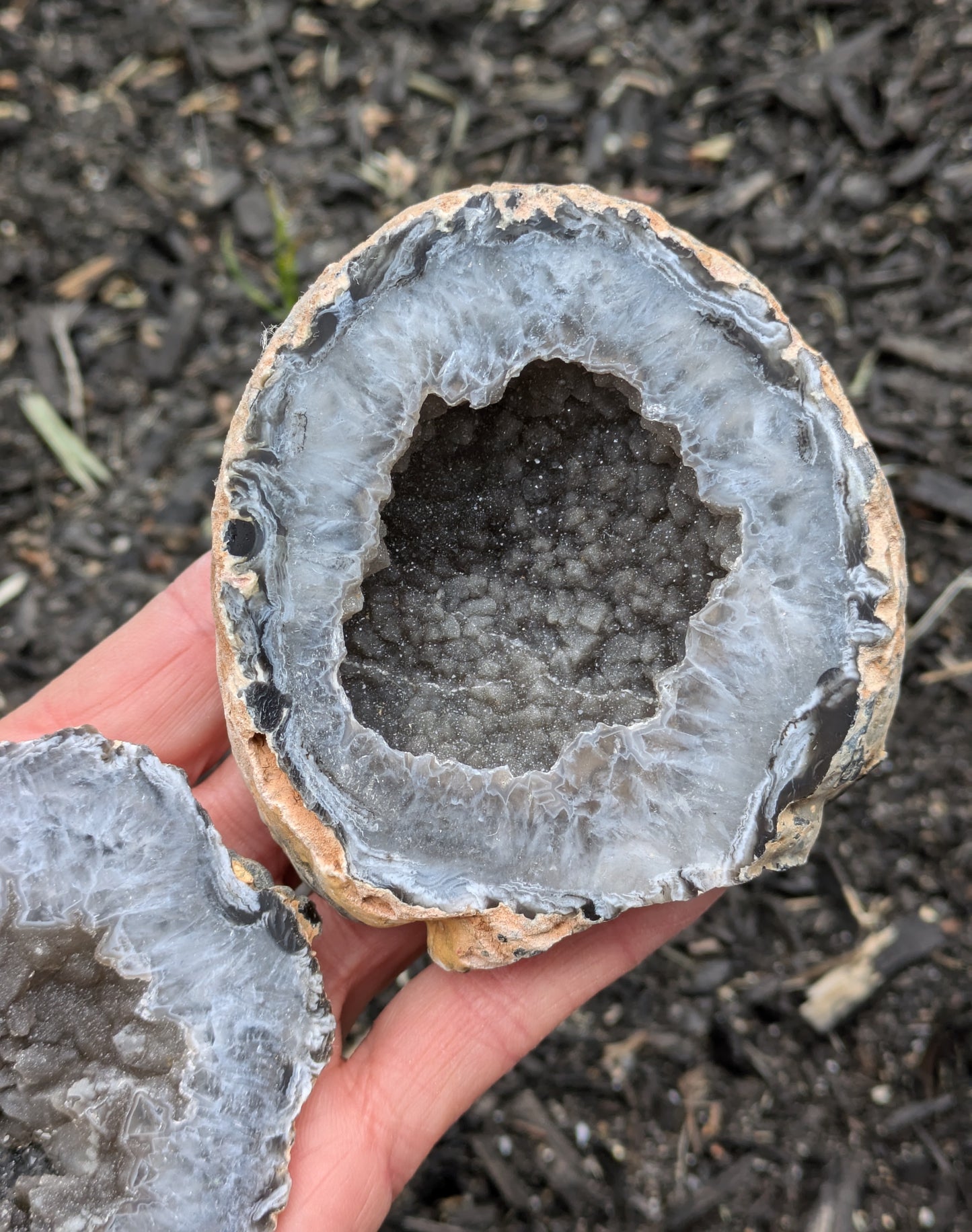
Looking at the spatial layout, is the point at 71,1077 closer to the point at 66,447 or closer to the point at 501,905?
the point at 501,905

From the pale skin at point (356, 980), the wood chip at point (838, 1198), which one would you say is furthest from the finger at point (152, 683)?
the wood chip at point (838, 1198)

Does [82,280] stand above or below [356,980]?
above

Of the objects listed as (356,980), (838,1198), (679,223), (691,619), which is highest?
(691,619)

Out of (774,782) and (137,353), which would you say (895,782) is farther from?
(137,353)

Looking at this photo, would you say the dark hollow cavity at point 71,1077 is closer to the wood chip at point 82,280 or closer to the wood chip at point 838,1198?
the wood chip at point 838,1198

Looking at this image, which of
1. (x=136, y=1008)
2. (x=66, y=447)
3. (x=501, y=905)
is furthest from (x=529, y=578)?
(x=66, y=447)

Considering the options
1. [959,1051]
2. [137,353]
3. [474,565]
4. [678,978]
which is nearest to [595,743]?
[474,565]
